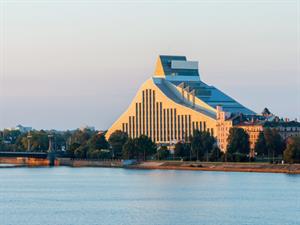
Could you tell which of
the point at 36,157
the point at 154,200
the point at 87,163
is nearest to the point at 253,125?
the point at 87,163

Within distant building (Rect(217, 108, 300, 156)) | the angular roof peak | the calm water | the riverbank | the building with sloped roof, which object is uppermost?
the angular roof peak

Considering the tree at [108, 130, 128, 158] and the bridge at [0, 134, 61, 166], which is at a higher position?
the tree at [108, 130, 128, 158]

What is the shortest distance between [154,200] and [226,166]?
118 ft

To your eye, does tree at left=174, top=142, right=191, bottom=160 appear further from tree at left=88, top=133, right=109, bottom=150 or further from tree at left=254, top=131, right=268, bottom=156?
tree at left=88, top=133, right=109, bottom=150

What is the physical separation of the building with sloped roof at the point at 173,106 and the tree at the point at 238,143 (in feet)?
45.6

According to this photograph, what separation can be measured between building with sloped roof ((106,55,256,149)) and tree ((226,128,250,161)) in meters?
13.9

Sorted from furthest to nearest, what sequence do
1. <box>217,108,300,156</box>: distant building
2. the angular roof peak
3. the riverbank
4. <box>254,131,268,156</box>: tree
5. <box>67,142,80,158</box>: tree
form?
the angular roof peak
<box>67,142,80,158</box>: tree
<box>217,108,300,156</box>: distant building
<box>254,131,268,156</box>: tree
the riverbank

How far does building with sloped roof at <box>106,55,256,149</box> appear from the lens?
122812 mm

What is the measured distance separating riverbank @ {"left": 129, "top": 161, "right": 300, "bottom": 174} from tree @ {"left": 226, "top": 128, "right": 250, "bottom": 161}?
12.9ft

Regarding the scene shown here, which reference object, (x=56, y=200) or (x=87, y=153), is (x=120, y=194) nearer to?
(x=56, y=200)

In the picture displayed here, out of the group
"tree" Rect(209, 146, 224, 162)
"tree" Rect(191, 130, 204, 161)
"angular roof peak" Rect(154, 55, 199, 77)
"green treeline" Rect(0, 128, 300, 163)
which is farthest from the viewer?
"angular roof peak" Rect(154, 55, 199, 77)

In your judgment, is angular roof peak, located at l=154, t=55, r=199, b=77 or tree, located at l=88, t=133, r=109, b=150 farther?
angular roof peak, located at l=154, t=55, r=199, b=77

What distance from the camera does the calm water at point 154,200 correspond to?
50281 millimetres

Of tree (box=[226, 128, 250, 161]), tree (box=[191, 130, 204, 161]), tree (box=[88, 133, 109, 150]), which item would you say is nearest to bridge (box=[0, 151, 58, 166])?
tree (box=[88, 133, 109, 150])
